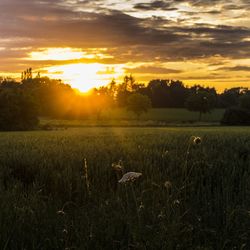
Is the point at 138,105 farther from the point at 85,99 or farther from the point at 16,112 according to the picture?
the point at 16,112

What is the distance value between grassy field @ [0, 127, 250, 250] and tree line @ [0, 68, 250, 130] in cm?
4793

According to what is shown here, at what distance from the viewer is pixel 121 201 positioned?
656 cm

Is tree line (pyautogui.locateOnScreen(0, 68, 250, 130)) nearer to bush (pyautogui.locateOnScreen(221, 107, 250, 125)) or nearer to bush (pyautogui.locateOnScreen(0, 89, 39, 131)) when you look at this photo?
bush (pyautogui.locateOnScreen(0, 89, 39, 131))

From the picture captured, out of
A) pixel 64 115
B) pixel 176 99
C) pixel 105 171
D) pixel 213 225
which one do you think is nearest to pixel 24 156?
pixel 105 171

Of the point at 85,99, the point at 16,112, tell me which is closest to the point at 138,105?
the point at 85,99

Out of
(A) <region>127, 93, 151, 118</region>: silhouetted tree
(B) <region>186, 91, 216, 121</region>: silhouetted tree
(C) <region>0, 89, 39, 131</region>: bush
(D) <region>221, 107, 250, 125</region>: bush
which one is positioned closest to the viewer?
(C) <region>0, 89, 39, 131</region>: bush

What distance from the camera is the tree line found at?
57.9m

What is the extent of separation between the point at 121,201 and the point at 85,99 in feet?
373

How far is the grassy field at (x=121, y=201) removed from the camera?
5.40 m

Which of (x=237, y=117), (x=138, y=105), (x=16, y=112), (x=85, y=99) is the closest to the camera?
(x=16, y=112)

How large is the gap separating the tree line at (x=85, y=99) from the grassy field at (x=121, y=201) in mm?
47931

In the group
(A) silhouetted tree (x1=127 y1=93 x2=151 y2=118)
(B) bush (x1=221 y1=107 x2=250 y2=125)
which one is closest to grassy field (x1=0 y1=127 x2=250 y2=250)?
(B) bush (x1=221 y1=107 x2=250 y2=125)

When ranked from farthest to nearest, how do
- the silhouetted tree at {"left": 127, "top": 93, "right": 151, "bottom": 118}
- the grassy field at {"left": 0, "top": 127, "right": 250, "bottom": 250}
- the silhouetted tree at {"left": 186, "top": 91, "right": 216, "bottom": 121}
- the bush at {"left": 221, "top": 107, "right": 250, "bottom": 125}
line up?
the silhouetted tree at {"left": 186, "top": 91, "right": 216, "bottom": 121}, the silhouetted tree at {"left": 127, "top": 93, "right": 151, "bottom": 118}, the bush at {"left": 221, "top": 107, "right": 250, "bottom": 125}, the grassy field at {"left": 0, "top": 127, "right": 250, "bottom": 250}

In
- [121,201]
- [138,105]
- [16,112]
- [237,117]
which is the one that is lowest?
[237,117]
